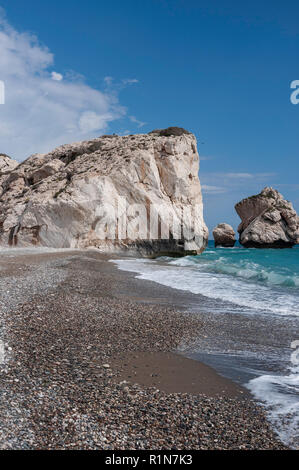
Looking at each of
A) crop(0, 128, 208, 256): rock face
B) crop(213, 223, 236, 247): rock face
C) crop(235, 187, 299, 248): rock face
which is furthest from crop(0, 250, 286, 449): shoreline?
crop(213, 223, 236, 247): rock face

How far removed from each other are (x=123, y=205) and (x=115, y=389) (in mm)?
25778

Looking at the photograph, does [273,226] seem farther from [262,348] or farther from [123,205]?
[262,348]

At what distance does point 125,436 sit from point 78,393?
0.89 meters

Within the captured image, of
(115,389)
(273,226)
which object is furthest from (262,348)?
(273,226)

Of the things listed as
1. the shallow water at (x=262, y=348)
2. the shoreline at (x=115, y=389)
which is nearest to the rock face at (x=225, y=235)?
the shallow water at (x=262, y=348)

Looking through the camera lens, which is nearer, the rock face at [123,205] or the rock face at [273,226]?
the rock face at [123,205]

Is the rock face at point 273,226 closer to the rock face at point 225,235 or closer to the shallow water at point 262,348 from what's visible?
the rock face at point 225,235

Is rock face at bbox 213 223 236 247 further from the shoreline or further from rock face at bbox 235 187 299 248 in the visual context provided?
the shoreline

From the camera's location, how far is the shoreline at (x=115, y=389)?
2.78m

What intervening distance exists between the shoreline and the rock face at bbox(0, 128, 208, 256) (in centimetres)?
2128

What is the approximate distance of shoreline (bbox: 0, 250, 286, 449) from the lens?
2.78m

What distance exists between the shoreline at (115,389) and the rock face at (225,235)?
216 ft

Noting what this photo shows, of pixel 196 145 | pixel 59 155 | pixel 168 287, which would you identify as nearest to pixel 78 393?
pixel 168 287
